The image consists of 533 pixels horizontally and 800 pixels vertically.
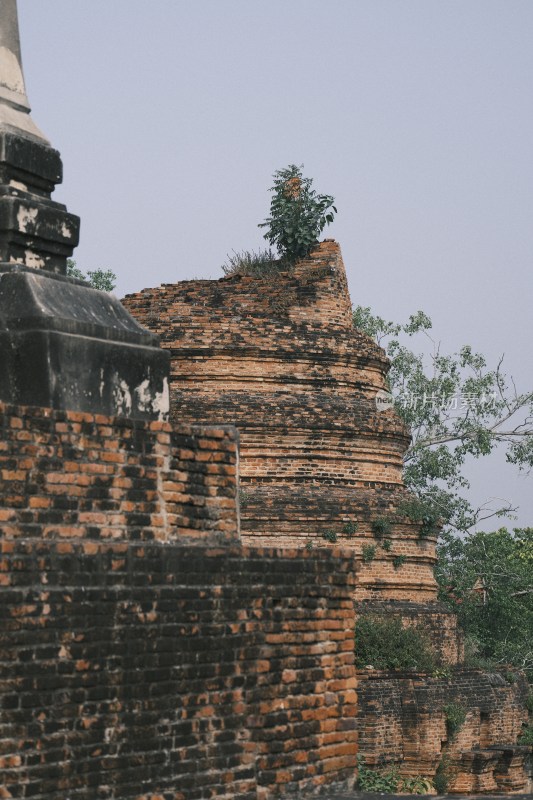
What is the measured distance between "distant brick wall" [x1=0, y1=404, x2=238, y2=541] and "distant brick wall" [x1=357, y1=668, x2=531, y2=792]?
10.7 meters

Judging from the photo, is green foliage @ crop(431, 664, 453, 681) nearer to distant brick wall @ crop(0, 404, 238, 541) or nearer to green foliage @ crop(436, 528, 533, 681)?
green foliage @ crop(436, 528, 533, 681)

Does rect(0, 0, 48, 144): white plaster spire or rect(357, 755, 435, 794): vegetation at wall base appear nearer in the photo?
rect(0, 0, 48, 144): white plaster spire

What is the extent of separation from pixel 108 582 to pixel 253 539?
41.4 ft

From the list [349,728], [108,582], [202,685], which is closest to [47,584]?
[108,582]

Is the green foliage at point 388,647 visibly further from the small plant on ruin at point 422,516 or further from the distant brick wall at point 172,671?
the distant brick wall at point 172,671

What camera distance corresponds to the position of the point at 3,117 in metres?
7.73

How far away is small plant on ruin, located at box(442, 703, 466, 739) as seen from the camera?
18031 millimetres

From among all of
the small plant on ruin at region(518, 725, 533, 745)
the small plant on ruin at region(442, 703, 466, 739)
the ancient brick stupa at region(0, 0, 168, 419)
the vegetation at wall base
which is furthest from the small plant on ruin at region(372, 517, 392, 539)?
the ancient brick stupa at region(0, 0, 168, 419)

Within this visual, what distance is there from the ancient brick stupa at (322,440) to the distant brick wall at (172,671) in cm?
1120

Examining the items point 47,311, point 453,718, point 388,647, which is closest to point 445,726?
point 453,718

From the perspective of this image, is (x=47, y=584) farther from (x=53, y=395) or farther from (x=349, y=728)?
(x=349, y=728)

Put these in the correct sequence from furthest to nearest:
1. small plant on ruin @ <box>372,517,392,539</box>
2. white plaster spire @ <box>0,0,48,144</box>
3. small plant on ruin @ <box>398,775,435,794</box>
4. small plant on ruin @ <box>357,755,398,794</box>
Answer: small plant on ruin @ <box>372,517,392,539</box>, small plant on ruin @ <box>398,775,435,794</box>, small plant on ruin @ <box>357,755,398,794</box>, white plaster spire @ <box>0,0,48,144</box>

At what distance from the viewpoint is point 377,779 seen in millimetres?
15781

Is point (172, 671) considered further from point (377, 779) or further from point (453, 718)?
point (453, 718)
